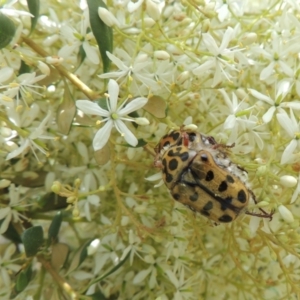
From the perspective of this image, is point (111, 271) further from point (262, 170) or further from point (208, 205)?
point (262, 170)

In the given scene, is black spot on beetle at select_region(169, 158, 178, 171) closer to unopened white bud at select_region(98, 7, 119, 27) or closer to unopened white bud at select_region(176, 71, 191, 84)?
unopened white bud at select_region(176, 71, 191, 84)

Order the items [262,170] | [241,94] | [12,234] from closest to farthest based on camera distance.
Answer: [262,170] < [241,94] < [12,234]

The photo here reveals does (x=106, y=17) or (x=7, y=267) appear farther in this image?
(x=7, y=267)

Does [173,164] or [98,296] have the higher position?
[173,164]

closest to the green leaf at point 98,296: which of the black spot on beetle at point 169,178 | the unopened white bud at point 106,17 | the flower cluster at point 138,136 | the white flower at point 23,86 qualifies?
the flower cluster at point 138,136

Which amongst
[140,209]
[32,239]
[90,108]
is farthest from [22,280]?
[90,108]

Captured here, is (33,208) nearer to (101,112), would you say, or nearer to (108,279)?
(108,279)

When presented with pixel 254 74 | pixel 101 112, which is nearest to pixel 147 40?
pixel 101 112
